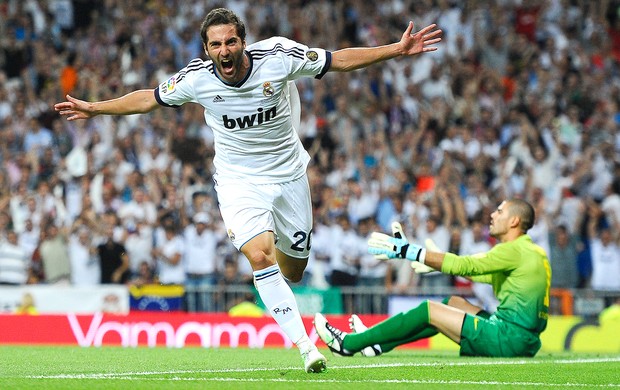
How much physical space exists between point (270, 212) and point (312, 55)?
1261 millimetres

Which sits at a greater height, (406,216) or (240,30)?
(240,30)

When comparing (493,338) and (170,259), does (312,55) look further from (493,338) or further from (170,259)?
(170,259)

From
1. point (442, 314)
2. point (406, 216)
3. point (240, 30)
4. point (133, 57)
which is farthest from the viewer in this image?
point (133, 57)

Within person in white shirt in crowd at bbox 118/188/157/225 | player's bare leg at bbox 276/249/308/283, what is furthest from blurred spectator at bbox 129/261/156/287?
player's bare leg at bbox 276/249/308/283

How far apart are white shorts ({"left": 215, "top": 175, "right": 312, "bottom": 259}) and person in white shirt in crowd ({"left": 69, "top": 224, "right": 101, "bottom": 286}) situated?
940 cm

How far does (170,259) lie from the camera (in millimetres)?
18328

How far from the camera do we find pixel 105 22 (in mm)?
23484

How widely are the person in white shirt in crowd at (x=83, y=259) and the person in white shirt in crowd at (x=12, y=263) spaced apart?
78 centimetres

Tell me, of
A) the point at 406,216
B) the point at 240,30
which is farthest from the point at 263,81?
the point at 406,216

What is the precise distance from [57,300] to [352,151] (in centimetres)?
622

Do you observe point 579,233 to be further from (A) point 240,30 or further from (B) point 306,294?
(A) point 240,30

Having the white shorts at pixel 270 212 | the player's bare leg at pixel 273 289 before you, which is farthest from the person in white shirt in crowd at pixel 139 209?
the player's bare leg at pixel 273 289

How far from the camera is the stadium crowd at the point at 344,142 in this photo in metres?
18.6

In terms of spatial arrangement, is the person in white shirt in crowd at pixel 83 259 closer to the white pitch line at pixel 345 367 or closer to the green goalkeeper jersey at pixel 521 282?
the green goalkeeper jersey at pixel 521 282
